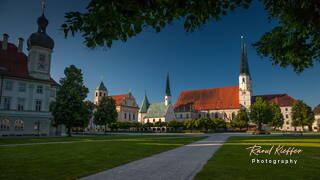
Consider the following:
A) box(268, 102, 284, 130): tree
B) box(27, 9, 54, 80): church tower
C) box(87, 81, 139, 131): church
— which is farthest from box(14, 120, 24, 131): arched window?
box(268, 102, 284, 130): tree

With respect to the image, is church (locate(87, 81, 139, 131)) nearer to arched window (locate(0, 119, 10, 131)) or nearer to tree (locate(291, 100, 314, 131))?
arched window (locate(0, 119, 10, 131))

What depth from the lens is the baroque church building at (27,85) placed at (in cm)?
3706

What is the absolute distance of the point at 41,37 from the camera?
41.4 metres

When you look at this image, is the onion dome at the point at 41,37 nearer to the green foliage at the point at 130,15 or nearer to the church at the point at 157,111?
the green foliage at the point at 130,15

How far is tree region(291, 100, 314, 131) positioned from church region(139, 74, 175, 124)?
156 ft

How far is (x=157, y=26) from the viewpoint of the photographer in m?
5.26

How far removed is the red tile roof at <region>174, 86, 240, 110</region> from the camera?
323 ft

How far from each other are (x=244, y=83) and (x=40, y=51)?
80485 mm

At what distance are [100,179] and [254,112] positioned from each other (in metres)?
58.7

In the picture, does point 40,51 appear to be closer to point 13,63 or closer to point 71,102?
point 13,63

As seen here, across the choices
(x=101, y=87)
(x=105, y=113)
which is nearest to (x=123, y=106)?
(x=101, y=87)

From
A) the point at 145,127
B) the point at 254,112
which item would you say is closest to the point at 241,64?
the point at 254,112

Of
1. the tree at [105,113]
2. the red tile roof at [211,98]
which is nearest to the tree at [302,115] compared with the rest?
the red tile roof at [211,98]

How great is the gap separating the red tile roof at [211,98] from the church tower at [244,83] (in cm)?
245
